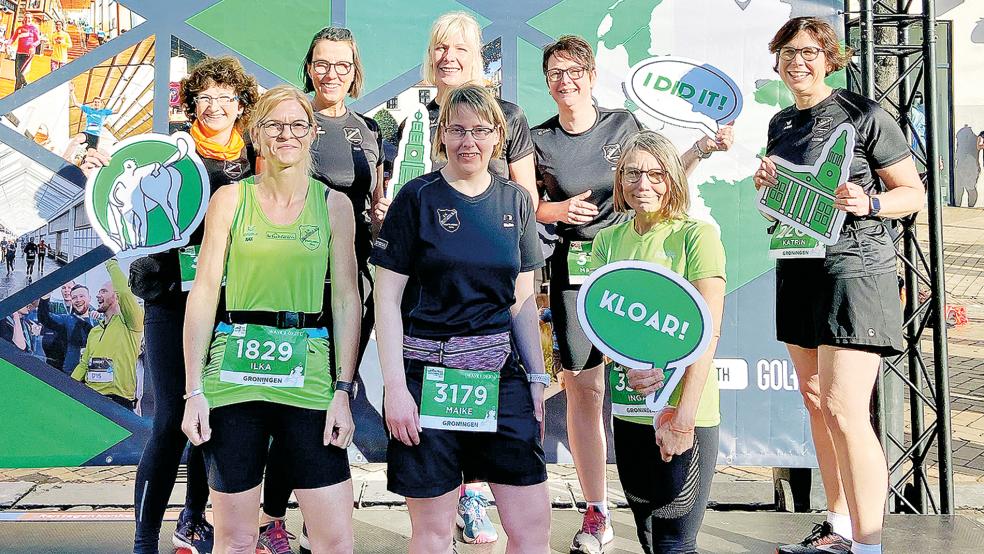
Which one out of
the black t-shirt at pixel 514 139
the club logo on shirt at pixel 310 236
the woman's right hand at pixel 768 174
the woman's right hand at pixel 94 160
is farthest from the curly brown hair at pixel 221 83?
the woman's right hand at pixel 768 174

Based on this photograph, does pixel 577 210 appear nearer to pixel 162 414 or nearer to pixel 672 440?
pixel 672 440

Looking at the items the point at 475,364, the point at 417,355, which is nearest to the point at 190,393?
the point at 417,355

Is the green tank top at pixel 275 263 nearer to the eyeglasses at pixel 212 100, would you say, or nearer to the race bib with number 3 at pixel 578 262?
the eyeglasses at pixel 212 100

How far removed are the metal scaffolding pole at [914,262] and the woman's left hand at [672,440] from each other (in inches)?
70.9

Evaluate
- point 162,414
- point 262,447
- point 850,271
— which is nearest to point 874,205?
point 850,271

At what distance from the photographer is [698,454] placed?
2.60 metres

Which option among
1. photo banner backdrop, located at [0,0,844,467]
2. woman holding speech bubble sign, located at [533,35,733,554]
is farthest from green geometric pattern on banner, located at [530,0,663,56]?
woman holding speech bubble sign, located at [533,35,733,554]

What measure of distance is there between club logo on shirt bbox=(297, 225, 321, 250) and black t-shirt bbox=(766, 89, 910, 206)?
6.06 ft

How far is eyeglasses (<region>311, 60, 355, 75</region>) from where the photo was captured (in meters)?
3.30

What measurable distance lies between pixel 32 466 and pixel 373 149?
7.26ft

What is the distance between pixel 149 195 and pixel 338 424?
4.57 feet

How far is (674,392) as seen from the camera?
2.69m

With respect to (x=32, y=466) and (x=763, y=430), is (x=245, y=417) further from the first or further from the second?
(x=763, y=430)

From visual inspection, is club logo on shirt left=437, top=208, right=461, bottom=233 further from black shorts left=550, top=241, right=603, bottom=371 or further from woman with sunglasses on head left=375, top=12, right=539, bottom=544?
black shorts left=550, top=241, right=603, bottom=371
